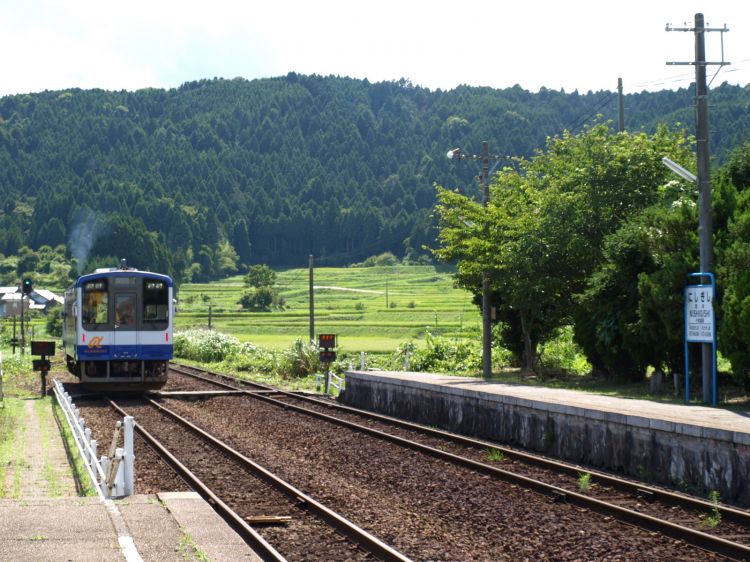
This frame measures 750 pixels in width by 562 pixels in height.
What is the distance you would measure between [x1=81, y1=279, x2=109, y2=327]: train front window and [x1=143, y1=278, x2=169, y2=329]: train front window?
100 cm

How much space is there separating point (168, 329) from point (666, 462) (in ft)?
55.6

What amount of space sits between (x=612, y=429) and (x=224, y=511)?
6.22 m

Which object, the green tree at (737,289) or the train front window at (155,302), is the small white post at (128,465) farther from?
the train front window at (155,302)

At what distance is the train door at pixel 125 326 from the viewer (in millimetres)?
26906

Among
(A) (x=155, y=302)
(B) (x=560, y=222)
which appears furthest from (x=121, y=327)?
(B) (x=560, y=222)

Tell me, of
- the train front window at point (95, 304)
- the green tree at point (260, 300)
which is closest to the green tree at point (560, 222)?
the train front window at point (95, 304)

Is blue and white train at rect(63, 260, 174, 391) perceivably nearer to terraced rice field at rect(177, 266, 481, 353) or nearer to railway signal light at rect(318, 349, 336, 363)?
railway signal light at rect(318, 349, 336, 363)

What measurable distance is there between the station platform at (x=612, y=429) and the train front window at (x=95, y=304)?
8.54 meters

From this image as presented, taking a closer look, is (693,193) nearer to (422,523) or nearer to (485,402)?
(485,402)

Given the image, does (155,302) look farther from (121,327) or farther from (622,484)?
(622,484)

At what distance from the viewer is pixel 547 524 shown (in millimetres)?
10492

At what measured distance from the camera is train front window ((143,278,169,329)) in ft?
89.3

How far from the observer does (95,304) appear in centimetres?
2695

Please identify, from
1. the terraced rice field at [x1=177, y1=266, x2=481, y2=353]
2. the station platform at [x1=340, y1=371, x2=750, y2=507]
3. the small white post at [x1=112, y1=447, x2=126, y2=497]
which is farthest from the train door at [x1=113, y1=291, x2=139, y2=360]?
the terraced rice field at [x1=177, y1=266, x2=481, y2=353]
